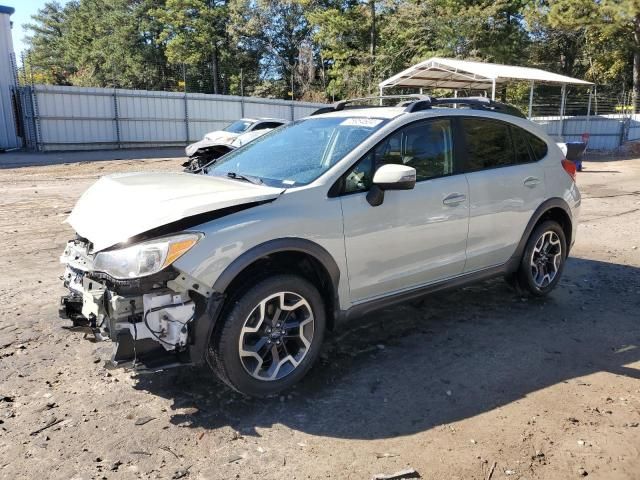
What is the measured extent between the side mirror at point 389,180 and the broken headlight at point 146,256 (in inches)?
50.3

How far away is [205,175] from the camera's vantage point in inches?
166

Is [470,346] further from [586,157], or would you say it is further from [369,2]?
[369,2]

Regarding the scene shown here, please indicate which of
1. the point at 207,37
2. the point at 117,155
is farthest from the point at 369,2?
the point at 117,155

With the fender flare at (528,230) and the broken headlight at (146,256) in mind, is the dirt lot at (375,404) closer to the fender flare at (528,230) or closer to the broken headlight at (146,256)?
the fender flare at (528,230)

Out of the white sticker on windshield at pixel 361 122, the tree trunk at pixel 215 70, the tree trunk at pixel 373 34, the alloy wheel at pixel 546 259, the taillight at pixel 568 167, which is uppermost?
the tree trunk at pixel 373 34

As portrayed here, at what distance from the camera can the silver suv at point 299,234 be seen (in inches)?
119

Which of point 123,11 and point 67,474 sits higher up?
point 123,11

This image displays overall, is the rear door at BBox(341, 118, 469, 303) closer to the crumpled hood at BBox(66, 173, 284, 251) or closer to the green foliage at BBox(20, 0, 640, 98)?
the crumpled hood at BBox(66, 173, 284, 251)

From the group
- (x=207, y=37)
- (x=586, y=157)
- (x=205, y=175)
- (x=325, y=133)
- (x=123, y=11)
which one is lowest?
(x=586, y=157)

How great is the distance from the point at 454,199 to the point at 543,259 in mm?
1564

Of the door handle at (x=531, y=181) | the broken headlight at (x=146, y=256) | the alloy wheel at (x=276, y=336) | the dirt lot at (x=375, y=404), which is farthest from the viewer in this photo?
the door handle at (x=531, y=181)

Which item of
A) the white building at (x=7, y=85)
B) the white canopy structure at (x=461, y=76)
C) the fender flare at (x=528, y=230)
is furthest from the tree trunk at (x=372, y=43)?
the fender flare at (x=528, y=230)

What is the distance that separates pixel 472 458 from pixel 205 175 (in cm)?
273

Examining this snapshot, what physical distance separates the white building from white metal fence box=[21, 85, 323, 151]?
23.6 inches
